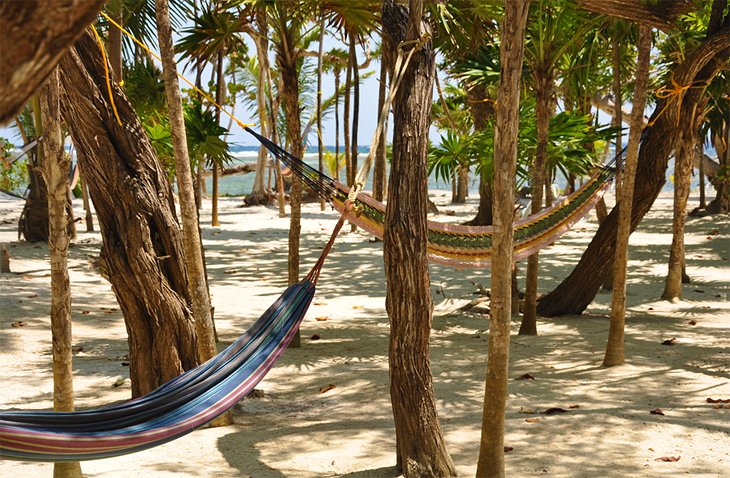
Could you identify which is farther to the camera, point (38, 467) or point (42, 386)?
point (42, 386)

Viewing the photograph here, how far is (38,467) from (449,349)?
270 cm

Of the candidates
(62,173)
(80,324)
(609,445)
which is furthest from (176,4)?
(609,445)

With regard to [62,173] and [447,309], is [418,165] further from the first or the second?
[447,309]

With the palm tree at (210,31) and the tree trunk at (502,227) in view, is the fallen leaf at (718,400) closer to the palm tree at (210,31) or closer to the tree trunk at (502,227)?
the tree trunk at (502,227)

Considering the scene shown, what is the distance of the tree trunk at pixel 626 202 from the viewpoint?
4496 mm

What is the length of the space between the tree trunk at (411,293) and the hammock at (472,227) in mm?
1352

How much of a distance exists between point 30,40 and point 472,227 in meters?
4.05

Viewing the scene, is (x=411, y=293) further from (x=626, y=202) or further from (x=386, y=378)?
(x=626, y=202)

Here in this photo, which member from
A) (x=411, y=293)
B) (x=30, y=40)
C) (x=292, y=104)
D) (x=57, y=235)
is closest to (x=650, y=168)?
(x=292, y=104)

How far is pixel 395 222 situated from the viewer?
3.01m

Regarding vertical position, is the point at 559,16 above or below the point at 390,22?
above

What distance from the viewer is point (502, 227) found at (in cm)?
272

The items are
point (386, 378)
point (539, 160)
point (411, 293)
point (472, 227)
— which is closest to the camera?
point (411, 293)

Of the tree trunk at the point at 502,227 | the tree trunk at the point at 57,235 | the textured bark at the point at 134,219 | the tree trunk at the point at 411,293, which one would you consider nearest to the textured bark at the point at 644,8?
the tree trunk at the point at 411,293
